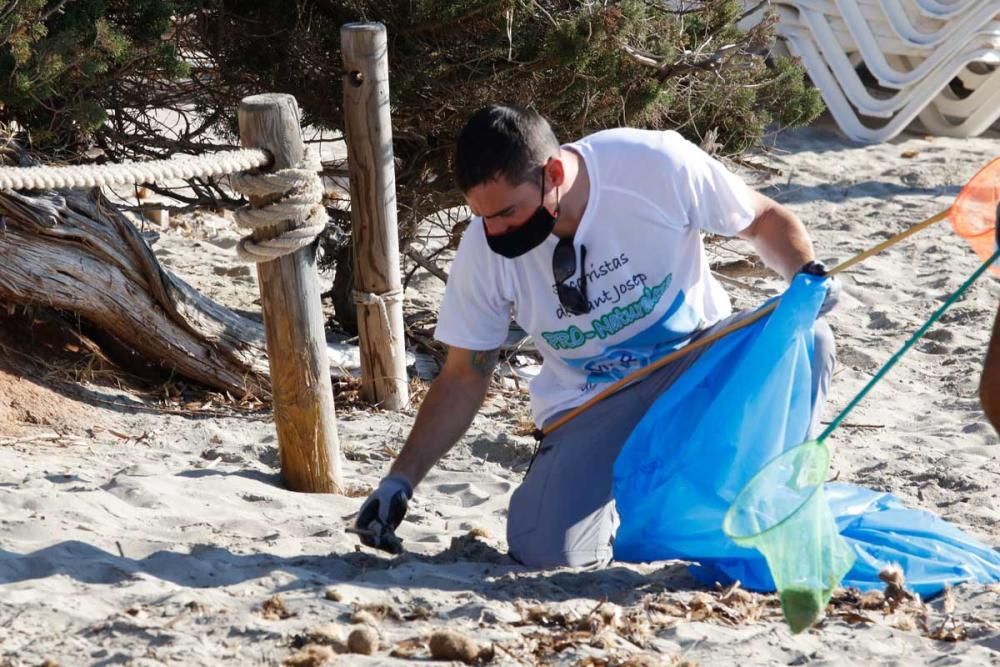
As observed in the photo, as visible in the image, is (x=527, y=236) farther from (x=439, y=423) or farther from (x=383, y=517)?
(x=383, y=517)

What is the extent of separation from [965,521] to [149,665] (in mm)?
2360

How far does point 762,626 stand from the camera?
284 cm

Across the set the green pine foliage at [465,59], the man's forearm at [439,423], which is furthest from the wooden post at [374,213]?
the man's forearm at [439,423]

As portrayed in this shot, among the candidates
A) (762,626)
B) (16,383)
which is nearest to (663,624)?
(762,626)

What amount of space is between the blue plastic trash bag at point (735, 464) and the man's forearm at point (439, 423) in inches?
16.3

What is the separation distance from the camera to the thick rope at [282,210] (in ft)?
11.1

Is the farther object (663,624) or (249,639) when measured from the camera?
(663,624)

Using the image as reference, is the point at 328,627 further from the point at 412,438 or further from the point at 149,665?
the point at 412,438

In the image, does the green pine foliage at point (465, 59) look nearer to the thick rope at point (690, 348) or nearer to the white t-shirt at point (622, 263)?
the white t-shirt at point (622, 263)

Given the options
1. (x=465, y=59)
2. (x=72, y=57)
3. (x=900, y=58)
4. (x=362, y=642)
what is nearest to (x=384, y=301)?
(x=465, y=59)

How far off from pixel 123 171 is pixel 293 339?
0.70 m

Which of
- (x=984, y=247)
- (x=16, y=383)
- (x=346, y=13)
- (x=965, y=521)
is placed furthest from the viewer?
(x=346, y=13)

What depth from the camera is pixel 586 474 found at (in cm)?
341

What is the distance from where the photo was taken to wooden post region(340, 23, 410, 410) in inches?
165
